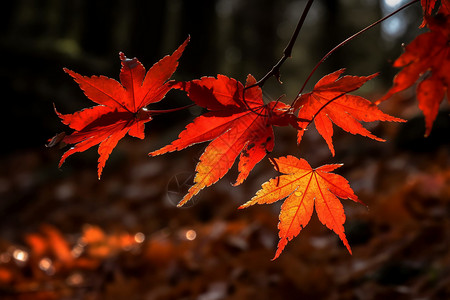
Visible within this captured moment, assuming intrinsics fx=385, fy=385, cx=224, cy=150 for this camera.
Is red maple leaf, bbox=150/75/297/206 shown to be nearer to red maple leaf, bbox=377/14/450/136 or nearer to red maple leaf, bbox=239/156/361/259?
red maple leaf, bbox=239/156/361/259

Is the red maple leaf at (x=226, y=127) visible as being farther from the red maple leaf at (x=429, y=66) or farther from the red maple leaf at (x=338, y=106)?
the red maple leaf at (x=429, y=66)

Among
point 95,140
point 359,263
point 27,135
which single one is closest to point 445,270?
point 359,263

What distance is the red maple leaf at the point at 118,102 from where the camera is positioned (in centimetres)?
67

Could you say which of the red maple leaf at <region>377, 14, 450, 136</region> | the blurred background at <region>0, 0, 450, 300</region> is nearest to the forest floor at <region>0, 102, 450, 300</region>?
the blurred background at <region>0, 0, 450, 300</region>

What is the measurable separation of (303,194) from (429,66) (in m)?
0.34

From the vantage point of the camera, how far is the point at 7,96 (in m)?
4.79

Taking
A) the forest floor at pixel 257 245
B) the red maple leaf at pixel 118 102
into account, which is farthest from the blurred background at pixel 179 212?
the red maple leaf at pixel 118 102

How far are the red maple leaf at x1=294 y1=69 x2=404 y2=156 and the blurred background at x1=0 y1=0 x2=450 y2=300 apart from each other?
0.17 metres

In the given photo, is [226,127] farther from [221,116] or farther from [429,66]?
[429,66]

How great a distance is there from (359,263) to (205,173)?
121 centimetres

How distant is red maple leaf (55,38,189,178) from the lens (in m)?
0.67

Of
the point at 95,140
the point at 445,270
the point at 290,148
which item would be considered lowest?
the point at 290,148

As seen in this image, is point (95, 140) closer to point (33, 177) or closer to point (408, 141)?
point (408, 141)

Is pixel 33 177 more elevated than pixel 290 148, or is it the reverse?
pixel 290 148
